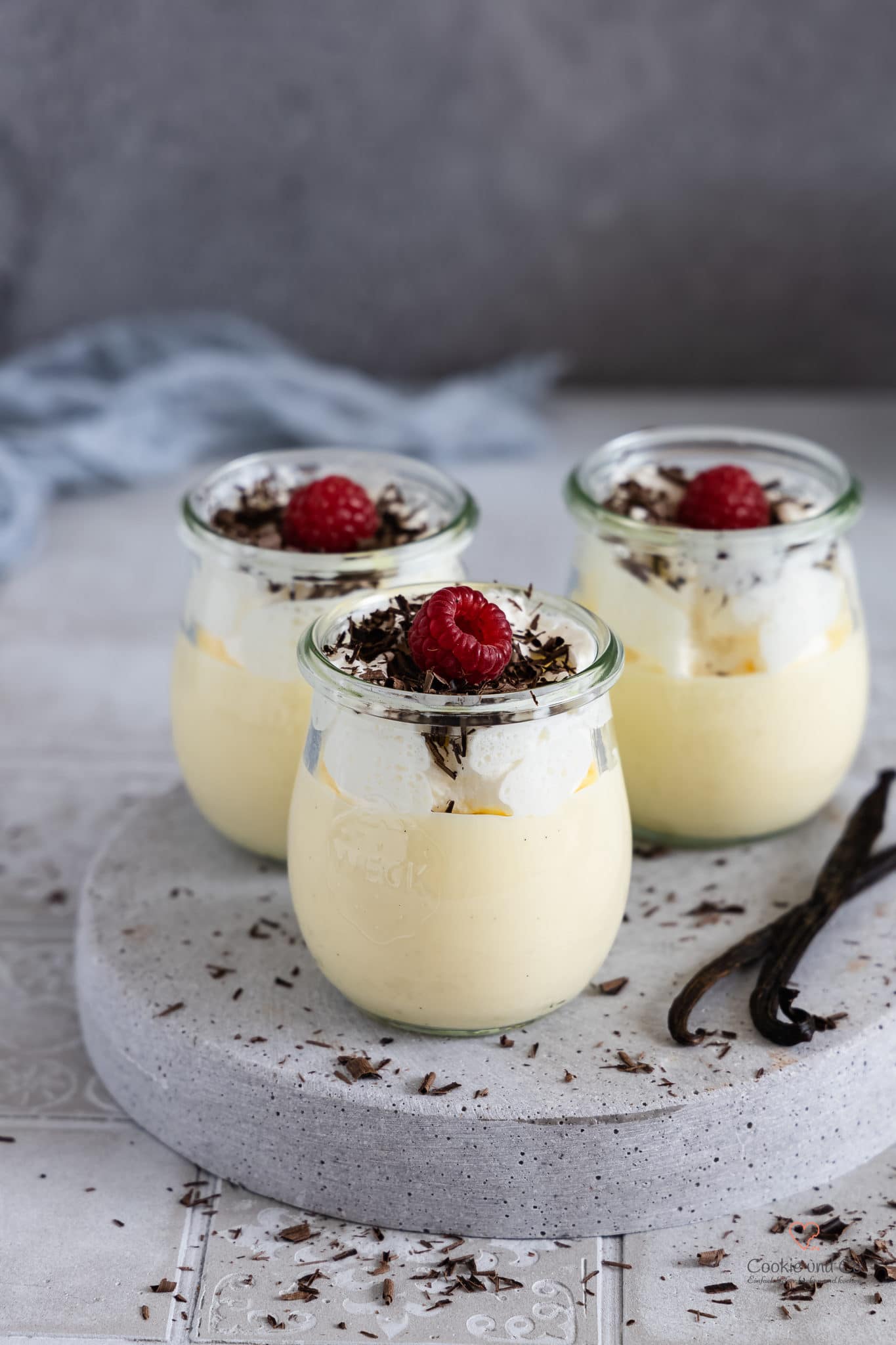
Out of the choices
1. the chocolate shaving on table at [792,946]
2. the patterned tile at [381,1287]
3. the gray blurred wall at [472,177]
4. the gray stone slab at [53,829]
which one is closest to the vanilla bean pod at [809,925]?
the chocolate shaving on table at [792,946]

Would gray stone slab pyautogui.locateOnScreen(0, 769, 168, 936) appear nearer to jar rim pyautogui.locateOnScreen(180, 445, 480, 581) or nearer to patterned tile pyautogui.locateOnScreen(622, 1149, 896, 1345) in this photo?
jar rim pyautogui.locateOnScreen(180, 445, 480, 581)

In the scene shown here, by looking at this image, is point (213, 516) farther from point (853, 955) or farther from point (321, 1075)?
point (853, 955)

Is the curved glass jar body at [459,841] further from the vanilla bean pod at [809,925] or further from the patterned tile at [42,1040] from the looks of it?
the patterned tile at [42,1040]

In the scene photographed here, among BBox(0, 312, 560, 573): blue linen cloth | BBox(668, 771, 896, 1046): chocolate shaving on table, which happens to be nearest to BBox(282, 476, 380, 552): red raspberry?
BBox(668, 771, 896, 1046): chocolate shaving on table

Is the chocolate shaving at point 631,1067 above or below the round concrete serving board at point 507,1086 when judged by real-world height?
above

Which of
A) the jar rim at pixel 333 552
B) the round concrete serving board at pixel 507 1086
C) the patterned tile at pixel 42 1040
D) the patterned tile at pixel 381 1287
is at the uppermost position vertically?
the jar rim at pixel 333 552
